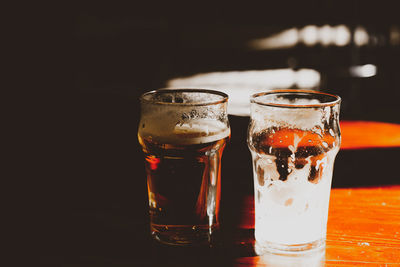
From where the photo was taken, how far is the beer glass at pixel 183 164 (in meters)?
0.62

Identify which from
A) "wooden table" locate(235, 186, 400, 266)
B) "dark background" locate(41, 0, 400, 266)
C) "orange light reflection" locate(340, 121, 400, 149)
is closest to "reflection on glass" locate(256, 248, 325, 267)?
"wooden table" locate(235, 186, 400, 266)

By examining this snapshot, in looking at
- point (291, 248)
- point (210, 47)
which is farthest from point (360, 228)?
point (210, 47)

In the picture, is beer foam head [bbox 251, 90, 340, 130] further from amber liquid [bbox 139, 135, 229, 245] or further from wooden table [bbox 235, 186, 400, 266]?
wooden table [bbox 235, 186, 400, 266]

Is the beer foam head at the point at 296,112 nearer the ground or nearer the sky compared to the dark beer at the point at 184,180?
nearer the sky

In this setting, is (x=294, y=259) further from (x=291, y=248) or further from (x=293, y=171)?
(x=293, y=171)

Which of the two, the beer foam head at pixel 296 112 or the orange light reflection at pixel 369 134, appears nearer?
the beer foam head at pixel 296 112

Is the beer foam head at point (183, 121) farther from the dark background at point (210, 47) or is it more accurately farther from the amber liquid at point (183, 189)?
the dark background at point (210, 47)

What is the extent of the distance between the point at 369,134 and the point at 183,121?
74 cm

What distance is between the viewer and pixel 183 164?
633 millimetres

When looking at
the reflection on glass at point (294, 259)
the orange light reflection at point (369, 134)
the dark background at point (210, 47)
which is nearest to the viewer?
the reflection on glass at point (294, 259)

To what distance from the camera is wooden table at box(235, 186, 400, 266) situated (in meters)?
0.60

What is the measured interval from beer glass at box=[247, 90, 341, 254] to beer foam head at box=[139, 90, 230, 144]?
2.1 inches

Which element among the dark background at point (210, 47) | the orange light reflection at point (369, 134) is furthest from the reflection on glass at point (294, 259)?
the dark background at point (210, 47)

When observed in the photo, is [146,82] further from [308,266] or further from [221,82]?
[308,266]
